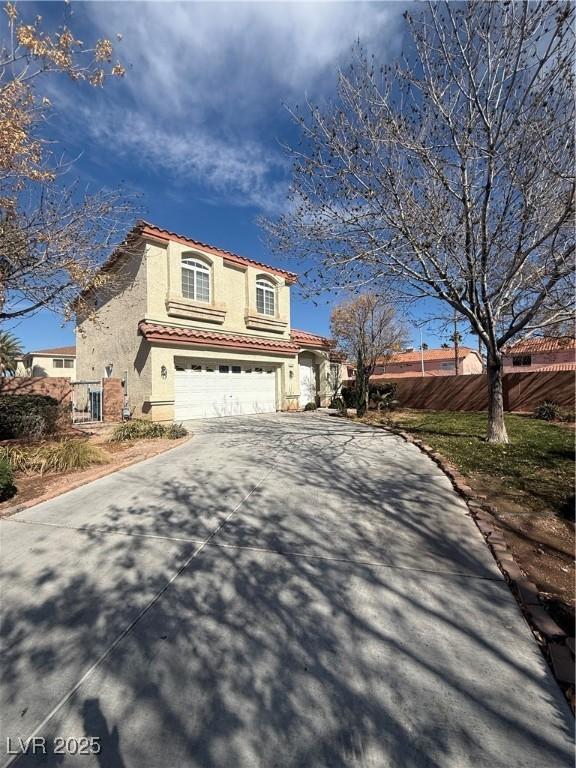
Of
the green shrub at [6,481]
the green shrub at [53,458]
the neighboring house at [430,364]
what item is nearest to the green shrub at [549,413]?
the green shrub at [53,458]

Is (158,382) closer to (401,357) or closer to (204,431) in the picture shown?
(204,431)

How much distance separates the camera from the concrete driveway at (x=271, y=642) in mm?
1780

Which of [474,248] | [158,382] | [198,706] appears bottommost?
[198,706]

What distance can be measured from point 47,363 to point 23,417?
34.0 m

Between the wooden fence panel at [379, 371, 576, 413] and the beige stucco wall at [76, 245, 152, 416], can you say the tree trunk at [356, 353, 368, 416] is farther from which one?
the beige stucco wall at [76, 245, 152, 416]

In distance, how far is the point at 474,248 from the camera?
310 inches

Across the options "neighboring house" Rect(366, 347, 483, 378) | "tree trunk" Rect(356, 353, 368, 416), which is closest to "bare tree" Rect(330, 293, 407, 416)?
"tree trunk" Rect(356, 353, 368, 416)

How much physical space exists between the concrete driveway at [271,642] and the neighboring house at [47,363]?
37882mm

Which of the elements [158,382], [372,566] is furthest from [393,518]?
[158,382]

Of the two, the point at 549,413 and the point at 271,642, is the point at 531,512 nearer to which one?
the point at 271,642

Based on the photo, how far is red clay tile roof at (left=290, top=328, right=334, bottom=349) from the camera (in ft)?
62.3

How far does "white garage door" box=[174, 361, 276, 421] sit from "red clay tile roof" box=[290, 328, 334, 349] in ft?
8.12

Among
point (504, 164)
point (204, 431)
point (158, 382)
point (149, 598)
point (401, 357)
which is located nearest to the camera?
point (149, 598)

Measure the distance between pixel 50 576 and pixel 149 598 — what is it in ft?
3.73
